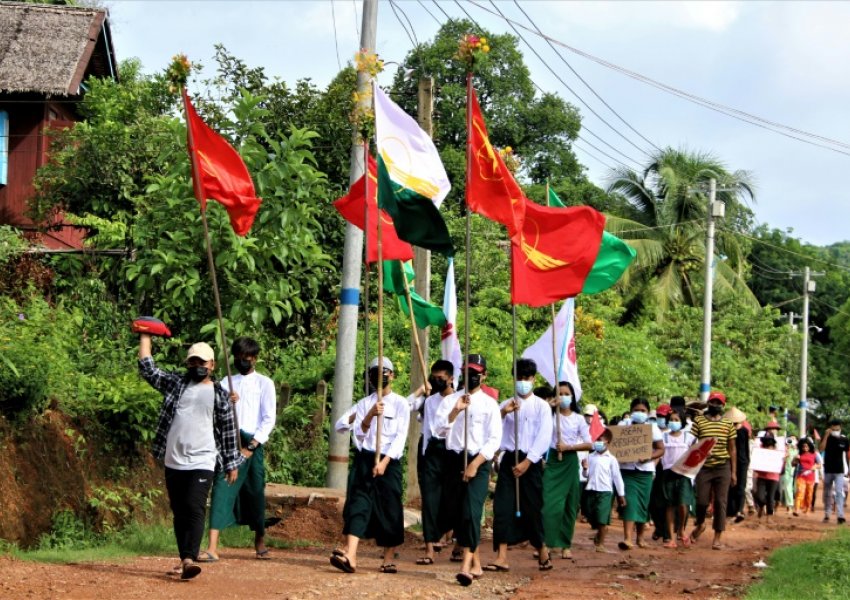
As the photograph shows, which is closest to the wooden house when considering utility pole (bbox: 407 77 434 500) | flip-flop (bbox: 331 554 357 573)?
utility pole (bbox: 407 77 434 500)

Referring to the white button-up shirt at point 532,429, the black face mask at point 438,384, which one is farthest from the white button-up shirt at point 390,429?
the white button-up shirt at point 532,429

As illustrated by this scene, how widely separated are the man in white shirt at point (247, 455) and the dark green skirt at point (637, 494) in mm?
5648

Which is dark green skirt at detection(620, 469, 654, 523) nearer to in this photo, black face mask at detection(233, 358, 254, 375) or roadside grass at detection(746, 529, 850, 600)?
roadside grass at detection(746, 529, 850, 600)

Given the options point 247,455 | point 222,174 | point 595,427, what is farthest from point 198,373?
point 595,427

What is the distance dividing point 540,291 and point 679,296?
94.5 ft

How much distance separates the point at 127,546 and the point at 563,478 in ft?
14.2

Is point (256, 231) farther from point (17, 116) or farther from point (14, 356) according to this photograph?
point (17, 116)

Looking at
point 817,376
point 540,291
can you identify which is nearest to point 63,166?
point 540,291

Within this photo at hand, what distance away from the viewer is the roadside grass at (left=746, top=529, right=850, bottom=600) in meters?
11.5

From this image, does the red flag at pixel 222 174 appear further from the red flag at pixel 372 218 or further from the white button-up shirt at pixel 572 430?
the white button-up shirt at pixel 572 430

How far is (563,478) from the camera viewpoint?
13555 mm

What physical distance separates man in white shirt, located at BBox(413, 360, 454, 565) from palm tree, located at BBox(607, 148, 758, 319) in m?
28.1

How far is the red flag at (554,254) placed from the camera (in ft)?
41.9

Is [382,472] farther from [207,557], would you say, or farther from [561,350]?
[561,350]
